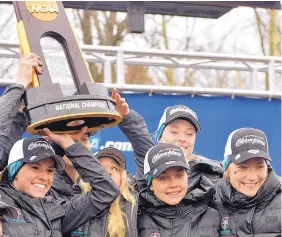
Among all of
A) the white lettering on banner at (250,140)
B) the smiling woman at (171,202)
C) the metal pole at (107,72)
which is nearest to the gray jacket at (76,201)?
the smiling woman at (171,202)

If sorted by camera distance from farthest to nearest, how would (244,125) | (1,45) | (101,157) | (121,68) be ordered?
(244,125) < (121,68) < (1,45) < (101,157)

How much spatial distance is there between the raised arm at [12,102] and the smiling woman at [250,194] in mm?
1277

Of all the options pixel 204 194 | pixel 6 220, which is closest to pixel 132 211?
pixel 204 194

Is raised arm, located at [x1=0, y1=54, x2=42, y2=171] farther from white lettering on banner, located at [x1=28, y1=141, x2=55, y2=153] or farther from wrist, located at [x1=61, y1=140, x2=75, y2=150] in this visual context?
wrist, located at [x1=61, y1=140, x2=75, y2=150]

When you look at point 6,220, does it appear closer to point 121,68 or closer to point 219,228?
point 219,228

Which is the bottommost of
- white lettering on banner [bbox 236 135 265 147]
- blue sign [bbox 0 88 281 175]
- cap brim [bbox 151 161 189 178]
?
cap brim [bbox 151 161 189 178]

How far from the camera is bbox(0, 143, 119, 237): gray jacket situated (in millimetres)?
4625

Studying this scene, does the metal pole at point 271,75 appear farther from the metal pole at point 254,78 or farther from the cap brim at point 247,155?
the cap brim at point 247,155

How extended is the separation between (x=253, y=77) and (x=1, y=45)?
8.81 feet

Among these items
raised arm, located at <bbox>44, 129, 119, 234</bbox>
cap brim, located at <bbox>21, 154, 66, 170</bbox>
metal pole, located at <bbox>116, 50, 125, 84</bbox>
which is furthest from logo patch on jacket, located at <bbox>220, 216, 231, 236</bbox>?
metal pole, located at <bbox>116, 50, 125, 84</bbox>

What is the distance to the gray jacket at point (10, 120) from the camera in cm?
466

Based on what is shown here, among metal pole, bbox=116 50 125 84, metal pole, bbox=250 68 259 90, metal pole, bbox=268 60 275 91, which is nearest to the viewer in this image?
metal pole, bbox=116 50 125 84

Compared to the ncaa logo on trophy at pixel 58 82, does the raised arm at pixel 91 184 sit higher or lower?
lower

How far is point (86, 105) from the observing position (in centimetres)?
445
